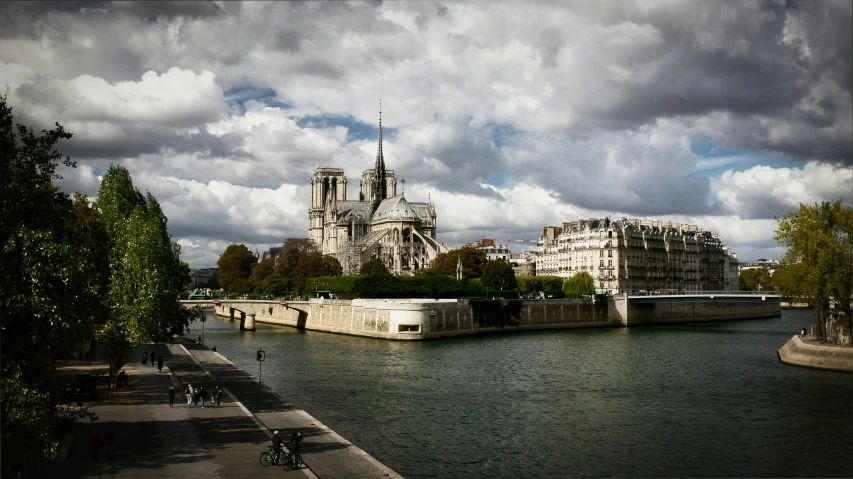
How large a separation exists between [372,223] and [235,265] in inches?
1042

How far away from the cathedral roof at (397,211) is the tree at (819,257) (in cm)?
9917

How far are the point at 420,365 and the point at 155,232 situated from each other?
726 inches

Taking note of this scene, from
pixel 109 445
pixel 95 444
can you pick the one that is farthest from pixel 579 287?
pixel 95 444

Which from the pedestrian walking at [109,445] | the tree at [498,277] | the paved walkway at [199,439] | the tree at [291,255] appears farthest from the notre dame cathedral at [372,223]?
the pedestrian walking at [109,445]

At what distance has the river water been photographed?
79.2 feet

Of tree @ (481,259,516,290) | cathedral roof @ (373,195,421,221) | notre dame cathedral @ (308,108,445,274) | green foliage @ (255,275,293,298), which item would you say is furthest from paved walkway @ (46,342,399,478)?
cathedral roof @ (373,195,421,221)

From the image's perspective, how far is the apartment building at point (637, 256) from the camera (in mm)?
117750

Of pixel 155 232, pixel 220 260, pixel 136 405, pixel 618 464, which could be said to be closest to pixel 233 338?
pixel 155 232

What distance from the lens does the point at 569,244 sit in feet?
426

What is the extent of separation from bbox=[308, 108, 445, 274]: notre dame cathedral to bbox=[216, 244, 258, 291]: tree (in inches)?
616

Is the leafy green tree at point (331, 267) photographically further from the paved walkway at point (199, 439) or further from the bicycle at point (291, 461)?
the bicycle at point (291, 461)

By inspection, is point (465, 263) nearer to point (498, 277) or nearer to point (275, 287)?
point (498, 277)

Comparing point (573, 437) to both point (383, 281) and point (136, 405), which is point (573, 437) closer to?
point (136, 405)

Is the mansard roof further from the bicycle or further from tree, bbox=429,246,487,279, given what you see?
the bicycle
